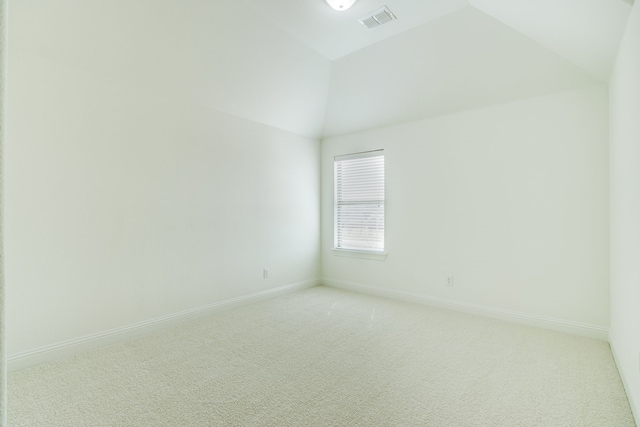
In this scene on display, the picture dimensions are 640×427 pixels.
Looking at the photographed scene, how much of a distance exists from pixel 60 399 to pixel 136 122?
219 centimetres

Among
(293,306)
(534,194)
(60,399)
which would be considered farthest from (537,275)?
(60,399)

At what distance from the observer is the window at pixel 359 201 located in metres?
4.38

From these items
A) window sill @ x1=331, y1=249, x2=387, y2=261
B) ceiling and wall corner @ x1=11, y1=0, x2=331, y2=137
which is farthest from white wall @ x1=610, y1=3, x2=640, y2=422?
ceiling and wall corner @ x1=11, y1=0, x2=331, y2=137

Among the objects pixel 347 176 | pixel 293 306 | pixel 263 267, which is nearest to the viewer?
pixel 293 306

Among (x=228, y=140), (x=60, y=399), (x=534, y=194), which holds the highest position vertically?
(x=228, y=140)

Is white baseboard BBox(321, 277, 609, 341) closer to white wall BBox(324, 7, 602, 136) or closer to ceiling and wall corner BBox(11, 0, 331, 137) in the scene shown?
white wall BBox(324, 7, 602, 136)

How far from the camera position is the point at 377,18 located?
2893 mm

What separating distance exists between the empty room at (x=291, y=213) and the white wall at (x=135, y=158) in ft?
0.06

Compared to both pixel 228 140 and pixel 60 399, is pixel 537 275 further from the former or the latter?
pixel 60 399

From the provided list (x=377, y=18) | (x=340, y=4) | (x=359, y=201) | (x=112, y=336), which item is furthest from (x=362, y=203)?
(x=112, y=336)

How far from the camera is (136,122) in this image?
9.43 feet

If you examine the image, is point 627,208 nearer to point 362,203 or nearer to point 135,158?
point 362,203

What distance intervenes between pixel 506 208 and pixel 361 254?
1.90 metres

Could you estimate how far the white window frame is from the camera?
4.35 metres
